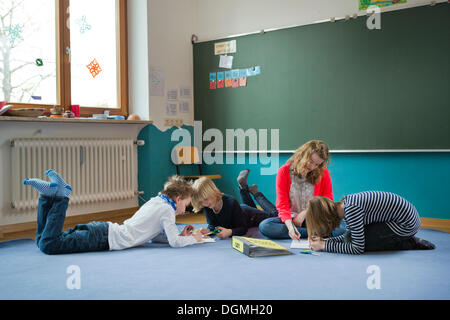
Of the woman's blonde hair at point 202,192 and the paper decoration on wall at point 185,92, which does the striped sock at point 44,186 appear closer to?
the woman's blonde hair at point 202,192

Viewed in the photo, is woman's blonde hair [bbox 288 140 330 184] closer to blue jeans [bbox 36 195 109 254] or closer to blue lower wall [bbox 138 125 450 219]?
blue lower wall [bbox 138 125 450 219]

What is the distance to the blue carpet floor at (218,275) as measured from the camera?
1.86 metres

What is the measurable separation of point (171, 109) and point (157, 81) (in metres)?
0.34

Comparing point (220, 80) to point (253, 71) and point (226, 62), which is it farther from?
point (253, 71)

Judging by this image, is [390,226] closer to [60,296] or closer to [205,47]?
[60,296]

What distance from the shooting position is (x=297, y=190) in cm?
309

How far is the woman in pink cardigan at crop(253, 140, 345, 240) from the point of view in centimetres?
291

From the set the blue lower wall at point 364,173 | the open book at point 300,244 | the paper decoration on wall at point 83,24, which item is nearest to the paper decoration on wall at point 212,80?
the blue lower wall at point 364,173

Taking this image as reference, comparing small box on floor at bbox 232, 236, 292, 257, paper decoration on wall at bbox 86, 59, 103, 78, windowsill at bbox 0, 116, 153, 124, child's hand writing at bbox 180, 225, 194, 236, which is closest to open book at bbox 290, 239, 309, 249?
small box on floor at bbox 232, 236, 292, 257

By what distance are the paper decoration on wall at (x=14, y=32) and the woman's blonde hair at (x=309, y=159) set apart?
8.31 feet

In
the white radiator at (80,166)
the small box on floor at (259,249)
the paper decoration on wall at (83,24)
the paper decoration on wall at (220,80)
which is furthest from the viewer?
the paper decoration on wall at (220,80)

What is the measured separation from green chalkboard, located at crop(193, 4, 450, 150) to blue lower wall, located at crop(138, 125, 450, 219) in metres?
0.12

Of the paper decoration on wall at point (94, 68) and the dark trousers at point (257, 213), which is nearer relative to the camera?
the dark trousers at point (257, 213)

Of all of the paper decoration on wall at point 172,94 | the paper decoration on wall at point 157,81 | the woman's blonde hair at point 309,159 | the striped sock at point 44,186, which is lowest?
the striped sock at point 44,186
